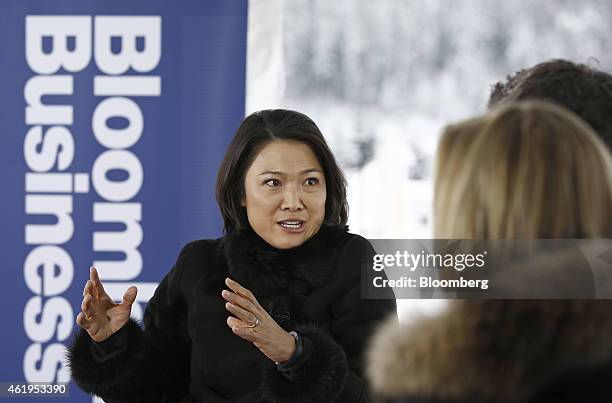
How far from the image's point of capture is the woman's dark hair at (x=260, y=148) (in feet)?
4.53

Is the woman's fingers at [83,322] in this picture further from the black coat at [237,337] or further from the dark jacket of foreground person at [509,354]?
the dark jacket of foreground person at [509,354]

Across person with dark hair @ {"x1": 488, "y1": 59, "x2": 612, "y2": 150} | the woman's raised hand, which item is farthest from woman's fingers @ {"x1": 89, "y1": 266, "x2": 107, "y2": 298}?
person with dark hair @ {"x1": 488, "y1": 59, "x2": 612, "y2": 150}

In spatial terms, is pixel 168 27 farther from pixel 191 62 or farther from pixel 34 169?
pixel 34 169

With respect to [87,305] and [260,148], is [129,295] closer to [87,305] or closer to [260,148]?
[87,305]

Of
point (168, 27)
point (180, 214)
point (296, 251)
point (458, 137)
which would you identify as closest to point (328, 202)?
point (296, 251)

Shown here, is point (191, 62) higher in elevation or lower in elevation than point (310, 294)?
higher

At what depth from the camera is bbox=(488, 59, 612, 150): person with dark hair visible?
3.66 feet

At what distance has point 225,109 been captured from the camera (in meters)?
2.26

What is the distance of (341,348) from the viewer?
4.21 ft

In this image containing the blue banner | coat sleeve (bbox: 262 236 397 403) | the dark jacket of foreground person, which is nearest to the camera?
the dark jacket of foreground person

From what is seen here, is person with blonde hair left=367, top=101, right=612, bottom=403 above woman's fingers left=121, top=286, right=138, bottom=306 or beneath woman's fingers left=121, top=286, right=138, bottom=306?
above

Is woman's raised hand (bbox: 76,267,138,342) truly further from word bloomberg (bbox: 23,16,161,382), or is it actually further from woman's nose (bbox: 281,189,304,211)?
word bloomberg (bbox: 23,16,161,382)

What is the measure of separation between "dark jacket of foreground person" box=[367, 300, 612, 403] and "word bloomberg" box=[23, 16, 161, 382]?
1.60 m

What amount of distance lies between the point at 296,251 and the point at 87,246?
3.46 ft
